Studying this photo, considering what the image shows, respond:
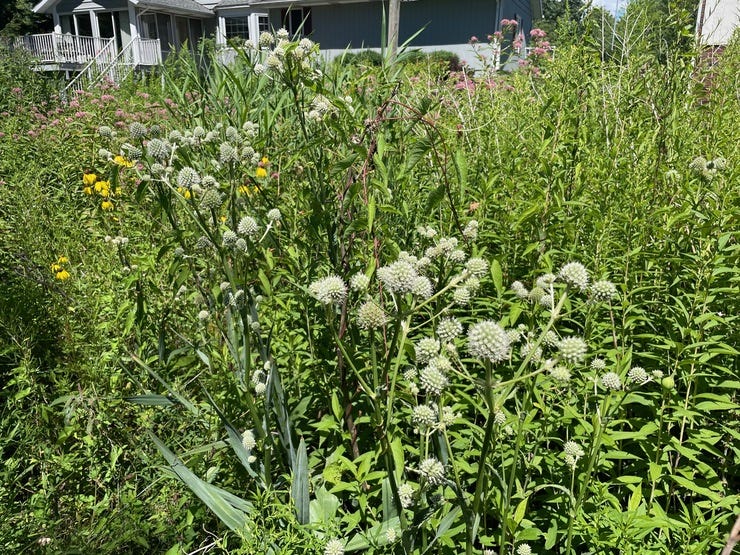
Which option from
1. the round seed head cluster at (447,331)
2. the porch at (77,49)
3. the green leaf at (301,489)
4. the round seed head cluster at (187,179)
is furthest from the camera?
the porch at (77,49)

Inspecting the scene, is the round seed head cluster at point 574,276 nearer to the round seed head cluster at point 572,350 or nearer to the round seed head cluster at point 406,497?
the round seed head cluster at point 572,350

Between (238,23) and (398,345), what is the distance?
32.1 meters

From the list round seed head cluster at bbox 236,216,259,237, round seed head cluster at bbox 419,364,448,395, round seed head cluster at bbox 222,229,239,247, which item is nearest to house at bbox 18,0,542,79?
round seed head cluster at bbox 236,216,259,237

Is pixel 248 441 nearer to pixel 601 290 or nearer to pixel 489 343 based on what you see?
pixel 489 343

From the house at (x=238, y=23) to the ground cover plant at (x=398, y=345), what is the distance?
21598 mm

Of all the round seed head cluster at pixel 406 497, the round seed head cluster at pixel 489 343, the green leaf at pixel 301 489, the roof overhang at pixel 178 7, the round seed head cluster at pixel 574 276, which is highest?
the roof overhang at pixel 178 7

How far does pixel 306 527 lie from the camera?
1.59m

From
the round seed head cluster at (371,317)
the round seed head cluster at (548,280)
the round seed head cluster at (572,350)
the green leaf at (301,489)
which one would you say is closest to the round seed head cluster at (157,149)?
the round seed head cluster at (371,317)

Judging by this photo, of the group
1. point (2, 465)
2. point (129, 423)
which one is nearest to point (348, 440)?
point (129, 423)

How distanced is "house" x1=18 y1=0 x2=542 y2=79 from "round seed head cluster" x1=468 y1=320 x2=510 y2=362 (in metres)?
23.3

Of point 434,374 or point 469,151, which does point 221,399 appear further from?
point 469,151

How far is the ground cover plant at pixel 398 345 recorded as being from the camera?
Answer: 1.60 m

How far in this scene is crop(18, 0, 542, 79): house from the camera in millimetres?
23938

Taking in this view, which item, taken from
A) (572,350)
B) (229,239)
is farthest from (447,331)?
(229,239)
